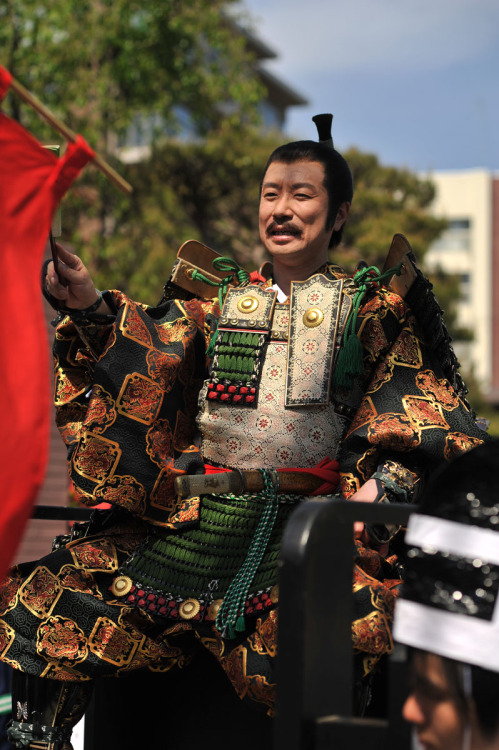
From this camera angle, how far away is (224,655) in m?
2.42

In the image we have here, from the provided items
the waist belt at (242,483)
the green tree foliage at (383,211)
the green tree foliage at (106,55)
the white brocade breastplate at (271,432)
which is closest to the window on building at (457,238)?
the green tree foliage at (383,211)

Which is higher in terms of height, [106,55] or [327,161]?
[106,55]

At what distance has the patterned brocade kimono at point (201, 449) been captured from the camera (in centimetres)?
246

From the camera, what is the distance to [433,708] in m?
1.26

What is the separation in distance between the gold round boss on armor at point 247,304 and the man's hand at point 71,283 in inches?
18.0

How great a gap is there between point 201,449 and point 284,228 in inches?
27.2

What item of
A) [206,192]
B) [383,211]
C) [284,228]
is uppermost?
[206,192]

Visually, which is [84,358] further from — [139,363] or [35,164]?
[35,164]

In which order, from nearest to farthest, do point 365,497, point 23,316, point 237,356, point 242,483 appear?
point 23,316
point 365,497
point 242,483
point 237,356

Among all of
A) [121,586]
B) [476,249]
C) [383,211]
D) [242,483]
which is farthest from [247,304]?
[476,249]

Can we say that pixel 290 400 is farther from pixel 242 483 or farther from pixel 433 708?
pixel 433 708

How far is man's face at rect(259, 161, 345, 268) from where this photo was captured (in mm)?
2797

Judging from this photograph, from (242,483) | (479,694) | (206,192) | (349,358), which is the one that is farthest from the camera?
(206,192)

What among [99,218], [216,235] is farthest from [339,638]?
[216,235]
